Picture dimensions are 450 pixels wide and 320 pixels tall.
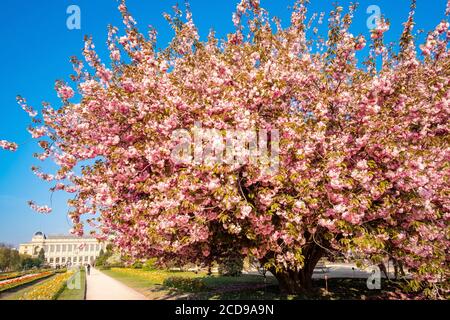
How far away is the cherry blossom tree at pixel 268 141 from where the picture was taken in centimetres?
751

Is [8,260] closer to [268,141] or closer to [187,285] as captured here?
[187,285]

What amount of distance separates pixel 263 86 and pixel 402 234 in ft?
16.6

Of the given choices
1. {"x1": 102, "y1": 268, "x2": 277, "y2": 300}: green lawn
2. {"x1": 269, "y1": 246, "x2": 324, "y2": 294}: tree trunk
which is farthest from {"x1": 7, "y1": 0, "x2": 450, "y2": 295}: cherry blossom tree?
{"x1": 102, "y1": 268, "x2": 277, "y2": 300}: green lawn

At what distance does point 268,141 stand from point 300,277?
852cm

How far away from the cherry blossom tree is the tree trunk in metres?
4.84

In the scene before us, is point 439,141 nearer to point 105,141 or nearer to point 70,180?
point 105,141

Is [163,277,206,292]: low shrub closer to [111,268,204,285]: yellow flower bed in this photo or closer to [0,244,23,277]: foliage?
[111,268,204,285]: yellow flower bed

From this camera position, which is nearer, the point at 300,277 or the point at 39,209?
the point at 39,209

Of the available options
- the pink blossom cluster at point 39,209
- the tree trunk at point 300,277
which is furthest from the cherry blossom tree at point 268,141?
the tree trunk at point 300,277

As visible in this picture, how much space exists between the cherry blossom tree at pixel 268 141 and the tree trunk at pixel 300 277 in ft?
15.9

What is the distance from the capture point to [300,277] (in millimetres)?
14422

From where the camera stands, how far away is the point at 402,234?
8.42m

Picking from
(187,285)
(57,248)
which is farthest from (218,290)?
(57,248)

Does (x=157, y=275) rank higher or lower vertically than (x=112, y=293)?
lower
